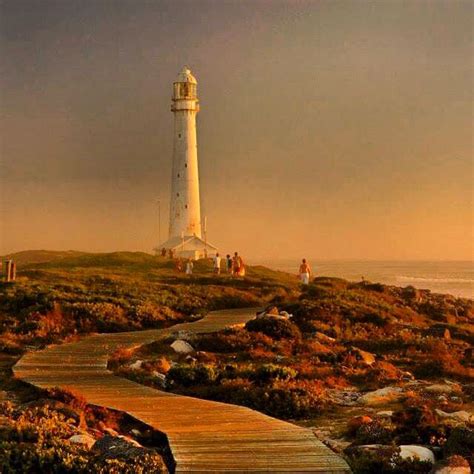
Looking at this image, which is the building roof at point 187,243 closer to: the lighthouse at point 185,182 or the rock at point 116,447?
the lighthouse at point 185,182

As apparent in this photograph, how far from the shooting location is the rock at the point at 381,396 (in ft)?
51.6

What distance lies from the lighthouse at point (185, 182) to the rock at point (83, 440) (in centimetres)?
5863

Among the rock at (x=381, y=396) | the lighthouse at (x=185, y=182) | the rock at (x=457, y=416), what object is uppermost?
the lighthouse at (x=185, y=182)

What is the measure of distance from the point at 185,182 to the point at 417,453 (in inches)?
2400

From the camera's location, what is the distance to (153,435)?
1204 centimetres

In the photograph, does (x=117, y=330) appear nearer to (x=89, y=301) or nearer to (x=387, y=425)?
(x=89, y=301)

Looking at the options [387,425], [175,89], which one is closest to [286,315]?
[387,425]

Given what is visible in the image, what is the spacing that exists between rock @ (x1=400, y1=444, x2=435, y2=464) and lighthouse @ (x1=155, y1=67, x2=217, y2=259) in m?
59.1

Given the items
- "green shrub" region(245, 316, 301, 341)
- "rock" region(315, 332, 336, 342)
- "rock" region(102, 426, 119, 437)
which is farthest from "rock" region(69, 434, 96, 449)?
"rock" region(315, 332, 336, 342)

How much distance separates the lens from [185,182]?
70500 mm

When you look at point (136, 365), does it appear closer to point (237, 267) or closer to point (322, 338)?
point (322, 338)

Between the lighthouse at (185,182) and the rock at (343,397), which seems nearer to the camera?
the rock at (343,397)

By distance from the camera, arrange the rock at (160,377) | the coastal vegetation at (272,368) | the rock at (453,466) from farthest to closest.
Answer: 1. the rock at (160,377)
2. the coastal vegetation at (272,368)
3. the rock at (453,466)

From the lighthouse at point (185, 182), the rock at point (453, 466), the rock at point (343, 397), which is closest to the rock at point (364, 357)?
the rock at point (343, 397)
